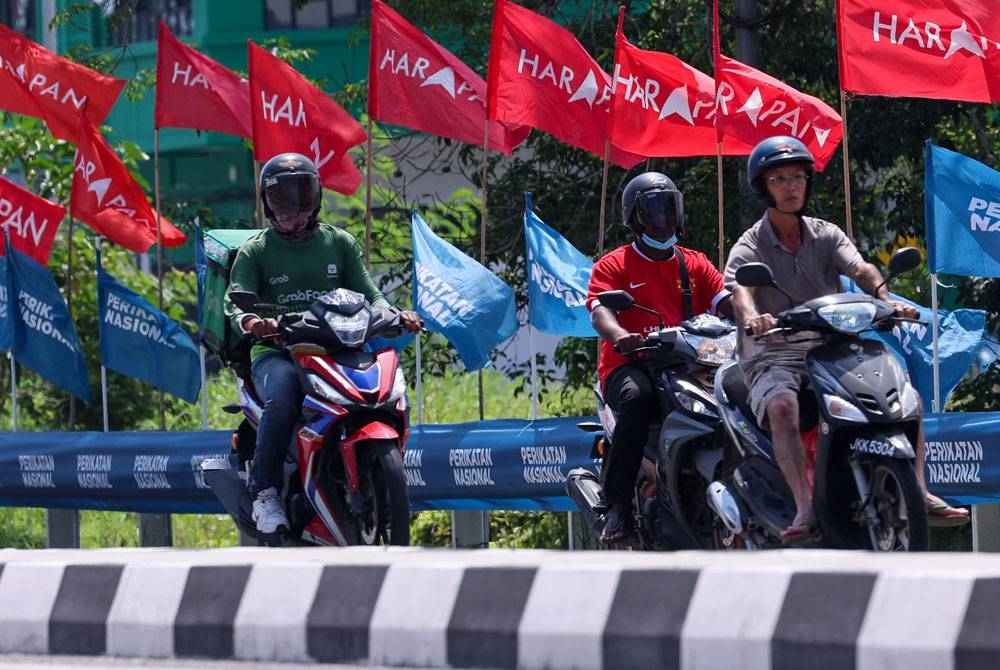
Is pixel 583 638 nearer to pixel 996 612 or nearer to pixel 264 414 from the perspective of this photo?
pixel 996 612

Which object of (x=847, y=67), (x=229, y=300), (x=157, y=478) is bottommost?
(x=157, y=478)

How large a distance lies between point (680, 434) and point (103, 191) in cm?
858

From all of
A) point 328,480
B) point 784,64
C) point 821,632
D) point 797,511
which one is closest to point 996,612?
point 821,632

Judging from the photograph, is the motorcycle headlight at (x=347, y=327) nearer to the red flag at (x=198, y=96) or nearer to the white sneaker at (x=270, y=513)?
Answer: the white sneaker at (x=270, y=513)

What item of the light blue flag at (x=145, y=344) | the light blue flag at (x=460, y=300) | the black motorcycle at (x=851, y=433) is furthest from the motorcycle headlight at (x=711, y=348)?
the light blue flag at (x=145, y=344)

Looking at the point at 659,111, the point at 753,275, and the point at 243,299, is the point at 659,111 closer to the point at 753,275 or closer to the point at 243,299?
the point at 243,299

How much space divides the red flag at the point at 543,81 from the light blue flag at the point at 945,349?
3.00 metres

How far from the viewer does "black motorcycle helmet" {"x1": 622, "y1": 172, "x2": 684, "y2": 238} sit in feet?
30.7

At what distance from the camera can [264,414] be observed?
9219 mm

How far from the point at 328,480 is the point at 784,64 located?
28.5 ft

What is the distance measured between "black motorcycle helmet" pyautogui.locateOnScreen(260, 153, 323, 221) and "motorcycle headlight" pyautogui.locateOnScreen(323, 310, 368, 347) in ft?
2.18

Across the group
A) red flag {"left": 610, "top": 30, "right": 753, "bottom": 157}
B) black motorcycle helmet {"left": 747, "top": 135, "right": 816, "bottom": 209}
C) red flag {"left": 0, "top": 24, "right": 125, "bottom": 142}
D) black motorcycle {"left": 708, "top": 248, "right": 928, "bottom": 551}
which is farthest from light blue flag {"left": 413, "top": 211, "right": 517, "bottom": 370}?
black motorcycle {"left": 708, "top": 248, "right": 928, "bottom": 551}

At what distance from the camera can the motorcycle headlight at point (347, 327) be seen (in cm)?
910

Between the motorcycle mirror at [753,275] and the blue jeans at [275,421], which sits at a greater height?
the motorcycle mirror at [753,275]
